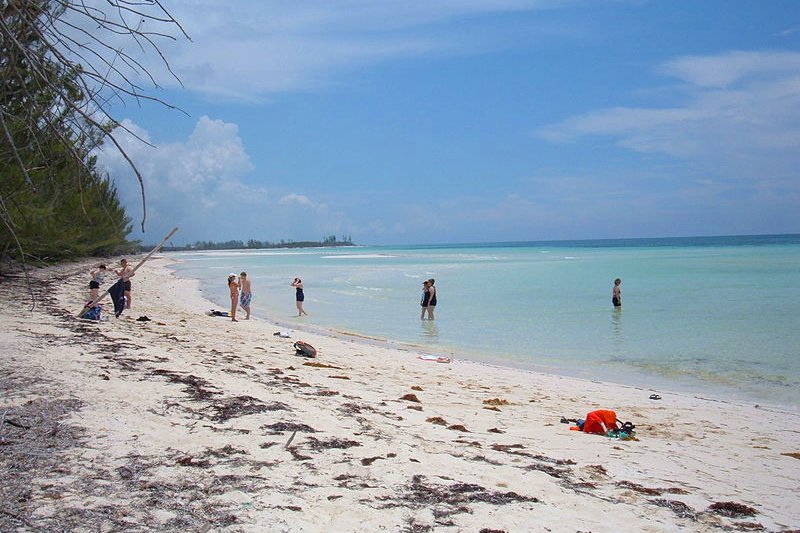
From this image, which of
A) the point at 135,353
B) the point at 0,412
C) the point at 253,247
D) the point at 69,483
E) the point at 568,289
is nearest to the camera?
the point at 69,483

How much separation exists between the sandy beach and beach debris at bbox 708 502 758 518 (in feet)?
0.05

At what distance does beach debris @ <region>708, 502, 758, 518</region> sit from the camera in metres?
4.45

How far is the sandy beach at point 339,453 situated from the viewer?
150 inches

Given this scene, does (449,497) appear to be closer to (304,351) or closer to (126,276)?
(304,351)

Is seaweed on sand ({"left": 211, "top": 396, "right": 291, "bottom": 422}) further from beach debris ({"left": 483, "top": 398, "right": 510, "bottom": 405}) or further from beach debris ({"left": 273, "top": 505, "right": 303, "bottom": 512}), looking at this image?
beach debris ({"left": 483, "top": 398, "right": 510, "bottom": 405})

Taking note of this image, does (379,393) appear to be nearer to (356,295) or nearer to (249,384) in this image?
(249,384)

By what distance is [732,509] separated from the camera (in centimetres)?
453

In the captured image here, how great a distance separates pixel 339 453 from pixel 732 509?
302 cm

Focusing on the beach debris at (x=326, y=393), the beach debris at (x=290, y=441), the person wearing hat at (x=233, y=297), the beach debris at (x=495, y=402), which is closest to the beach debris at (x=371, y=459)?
the beach debris at (x=290, y=441)

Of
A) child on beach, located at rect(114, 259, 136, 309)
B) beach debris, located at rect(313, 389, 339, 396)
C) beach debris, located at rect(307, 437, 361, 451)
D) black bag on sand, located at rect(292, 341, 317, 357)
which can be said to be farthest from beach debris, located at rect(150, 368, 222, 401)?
child on beach, located at rect(114, 259, 136, 309)

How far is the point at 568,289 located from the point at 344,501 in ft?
89.6


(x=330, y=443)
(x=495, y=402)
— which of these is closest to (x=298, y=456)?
(x=330, y=443)

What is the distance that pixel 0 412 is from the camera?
194 inches

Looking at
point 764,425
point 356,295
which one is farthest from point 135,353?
point 356,295
